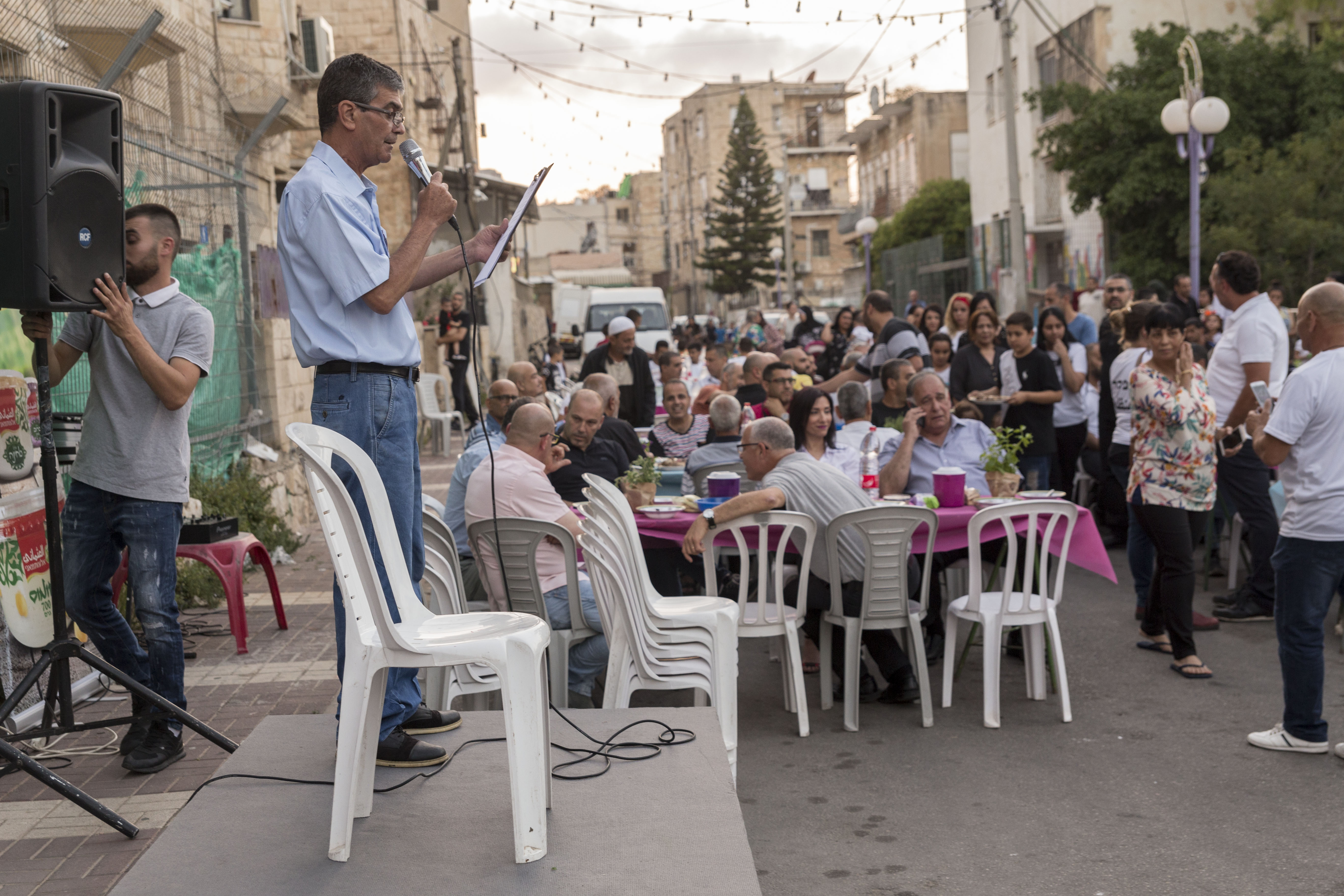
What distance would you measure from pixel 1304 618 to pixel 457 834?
357cm

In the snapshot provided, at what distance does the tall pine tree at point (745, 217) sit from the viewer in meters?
68.1

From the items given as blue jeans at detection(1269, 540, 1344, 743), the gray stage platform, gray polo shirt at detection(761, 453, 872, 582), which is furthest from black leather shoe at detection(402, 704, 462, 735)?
blue jeans at detection(1269, 540, 1344, 743)

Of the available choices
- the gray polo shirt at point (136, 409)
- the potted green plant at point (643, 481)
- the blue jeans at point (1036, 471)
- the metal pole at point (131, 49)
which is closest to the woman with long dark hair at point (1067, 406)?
the blue jeans at point (1036, 471)

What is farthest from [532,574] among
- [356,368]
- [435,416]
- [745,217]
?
[745,217]

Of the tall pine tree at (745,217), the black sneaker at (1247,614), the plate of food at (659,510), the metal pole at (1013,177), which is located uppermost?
the tall pine tree at (745,217)

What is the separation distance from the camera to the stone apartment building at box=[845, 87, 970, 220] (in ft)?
165

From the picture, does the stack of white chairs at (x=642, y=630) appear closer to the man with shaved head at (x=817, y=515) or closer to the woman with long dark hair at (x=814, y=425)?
the man with shaved head at (x=817, y=515)

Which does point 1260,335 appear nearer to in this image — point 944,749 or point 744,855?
point 944,749

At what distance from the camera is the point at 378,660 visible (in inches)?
122

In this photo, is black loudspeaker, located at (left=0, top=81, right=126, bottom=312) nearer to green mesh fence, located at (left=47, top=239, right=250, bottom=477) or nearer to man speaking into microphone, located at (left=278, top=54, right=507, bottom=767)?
man speaking into microphone, located at (left=278, top=54, right=507, bottom=767)

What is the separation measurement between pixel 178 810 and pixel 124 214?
1985 mm

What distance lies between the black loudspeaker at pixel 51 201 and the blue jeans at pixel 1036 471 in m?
6.53

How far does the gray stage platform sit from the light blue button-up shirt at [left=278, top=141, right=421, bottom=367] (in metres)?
1.19

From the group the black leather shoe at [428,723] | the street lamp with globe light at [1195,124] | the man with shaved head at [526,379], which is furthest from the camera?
the street lamp with globe light at [1195,124]
